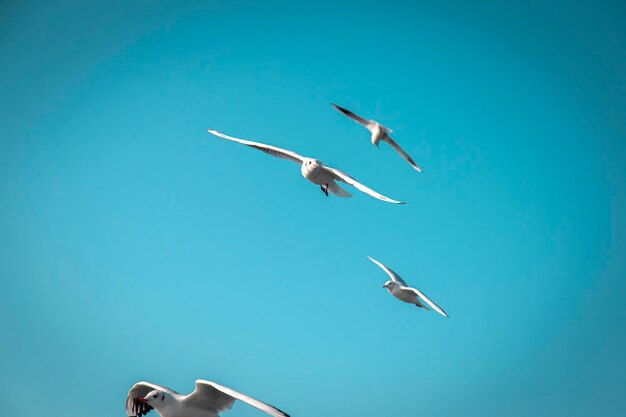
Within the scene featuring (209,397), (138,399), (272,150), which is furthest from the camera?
(272,150)

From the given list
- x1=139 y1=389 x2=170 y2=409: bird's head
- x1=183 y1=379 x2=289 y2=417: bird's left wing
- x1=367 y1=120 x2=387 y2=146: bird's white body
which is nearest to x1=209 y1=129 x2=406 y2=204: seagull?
x1=367 y1=120 x2=387 y2=146: bird's white body

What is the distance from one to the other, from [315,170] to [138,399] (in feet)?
14.9

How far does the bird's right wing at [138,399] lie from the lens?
377 inches

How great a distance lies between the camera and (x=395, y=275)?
14.6 m

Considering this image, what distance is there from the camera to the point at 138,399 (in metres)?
9.59

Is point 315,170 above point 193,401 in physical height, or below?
above

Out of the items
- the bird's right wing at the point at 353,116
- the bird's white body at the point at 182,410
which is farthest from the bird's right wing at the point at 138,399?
the bird's right wing at the point at 353,116

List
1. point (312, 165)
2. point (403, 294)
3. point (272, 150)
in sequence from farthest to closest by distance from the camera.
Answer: point (403, 294), point (272, 150), point (312, 165)

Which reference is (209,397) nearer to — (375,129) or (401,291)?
(375,129)

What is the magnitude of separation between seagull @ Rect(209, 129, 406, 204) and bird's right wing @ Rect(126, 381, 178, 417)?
13.6 feet

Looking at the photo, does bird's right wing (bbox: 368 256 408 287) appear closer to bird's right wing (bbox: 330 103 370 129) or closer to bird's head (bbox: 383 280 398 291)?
bird's head (bbox: 383 280 398 291)

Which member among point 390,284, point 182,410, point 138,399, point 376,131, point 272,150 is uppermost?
point 272,150

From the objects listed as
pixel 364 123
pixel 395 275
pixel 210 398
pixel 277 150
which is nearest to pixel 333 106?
pixel 364 123

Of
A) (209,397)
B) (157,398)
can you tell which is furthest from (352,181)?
(157,398)
